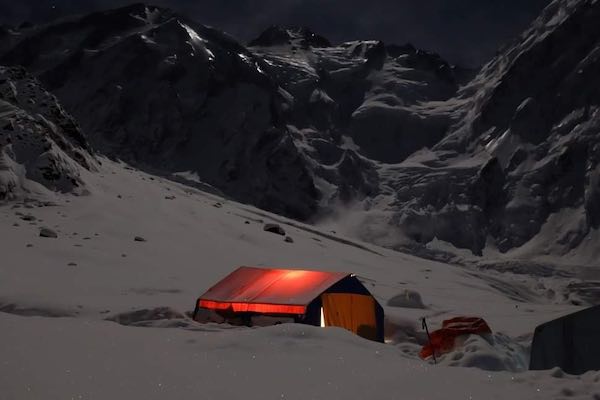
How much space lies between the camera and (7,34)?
147250 millimetres

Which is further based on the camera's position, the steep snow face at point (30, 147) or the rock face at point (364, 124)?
the rock face at point (364, 124)

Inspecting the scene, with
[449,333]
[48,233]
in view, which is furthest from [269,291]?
[48,233]

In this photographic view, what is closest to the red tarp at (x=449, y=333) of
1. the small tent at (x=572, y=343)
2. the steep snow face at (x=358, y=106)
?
the small tent at (x=572, y=343)

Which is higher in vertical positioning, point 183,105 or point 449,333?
point 183,105

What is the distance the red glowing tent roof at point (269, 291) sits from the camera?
16344mm

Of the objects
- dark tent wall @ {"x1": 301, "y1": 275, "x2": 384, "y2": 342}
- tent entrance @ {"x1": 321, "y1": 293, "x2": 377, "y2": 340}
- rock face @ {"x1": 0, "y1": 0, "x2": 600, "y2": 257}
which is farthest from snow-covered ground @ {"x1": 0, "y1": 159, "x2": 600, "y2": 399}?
rock face @ {"x1": 0, "y1": 0, "x2": 600, "y2": 257}

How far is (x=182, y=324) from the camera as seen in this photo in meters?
14.1

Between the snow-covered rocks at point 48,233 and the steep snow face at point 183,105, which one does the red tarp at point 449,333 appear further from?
the steep snow face at point 183,105

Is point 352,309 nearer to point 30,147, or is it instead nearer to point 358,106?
point 30,147

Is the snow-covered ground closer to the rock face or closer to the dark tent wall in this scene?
the dark tent wall

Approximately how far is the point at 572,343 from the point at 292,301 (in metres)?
7.02

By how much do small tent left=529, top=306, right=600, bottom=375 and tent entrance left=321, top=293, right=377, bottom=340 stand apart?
18.4 feet

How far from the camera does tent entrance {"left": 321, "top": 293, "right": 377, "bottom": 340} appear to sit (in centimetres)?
1727

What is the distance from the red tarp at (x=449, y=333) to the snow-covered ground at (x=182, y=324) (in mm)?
580
